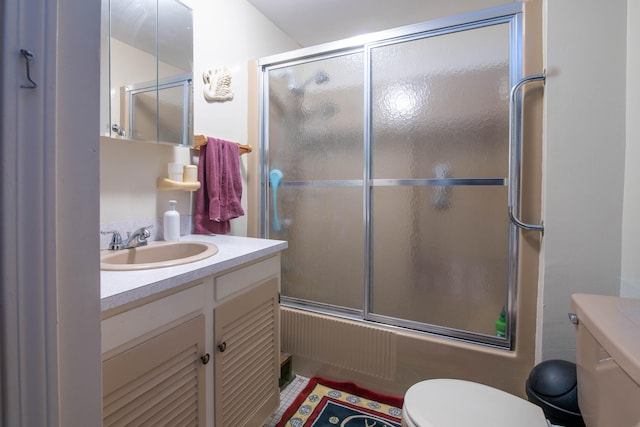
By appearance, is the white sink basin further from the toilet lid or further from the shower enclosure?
the toilet lid

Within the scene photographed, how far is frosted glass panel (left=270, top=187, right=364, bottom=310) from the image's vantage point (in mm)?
1816

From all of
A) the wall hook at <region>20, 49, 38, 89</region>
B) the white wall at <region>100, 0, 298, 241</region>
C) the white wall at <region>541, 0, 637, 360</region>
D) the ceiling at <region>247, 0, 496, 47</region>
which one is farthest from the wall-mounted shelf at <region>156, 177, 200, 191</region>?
the white wall at <region>541, 0, 637, 360</region>

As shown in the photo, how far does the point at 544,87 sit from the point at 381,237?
3.36ft

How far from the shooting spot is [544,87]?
1298mm

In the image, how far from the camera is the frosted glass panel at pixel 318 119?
5.90 feet

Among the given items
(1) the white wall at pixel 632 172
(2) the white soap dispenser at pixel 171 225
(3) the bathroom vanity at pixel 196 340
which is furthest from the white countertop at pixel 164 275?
(1) the white wall at pixel 632 172

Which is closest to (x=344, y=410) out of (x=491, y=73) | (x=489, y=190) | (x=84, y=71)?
(x=489, y=190)

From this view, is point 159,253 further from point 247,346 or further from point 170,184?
point 247,346

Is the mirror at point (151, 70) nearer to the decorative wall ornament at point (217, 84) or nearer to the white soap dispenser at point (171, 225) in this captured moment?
the decorative wall ornament at point (217, 84)

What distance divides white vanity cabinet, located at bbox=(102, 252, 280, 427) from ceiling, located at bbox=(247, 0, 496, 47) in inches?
67.5

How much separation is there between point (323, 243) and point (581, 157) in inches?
52.3

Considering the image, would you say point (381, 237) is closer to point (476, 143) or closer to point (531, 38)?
point (476, 143)

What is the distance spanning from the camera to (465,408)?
38.3 inches

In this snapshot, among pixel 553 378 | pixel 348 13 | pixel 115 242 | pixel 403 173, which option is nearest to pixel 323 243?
pixel 403 173
